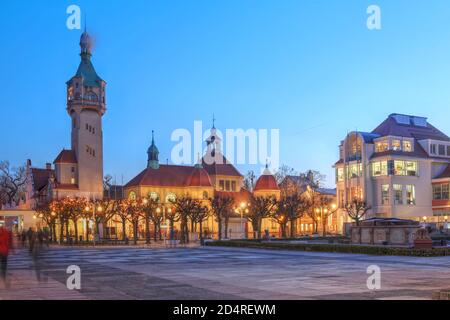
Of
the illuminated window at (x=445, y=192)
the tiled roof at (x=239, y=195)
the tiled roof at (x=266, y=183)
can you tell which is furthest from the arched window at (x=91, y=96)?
the illuminated window at (x=445, y=192)

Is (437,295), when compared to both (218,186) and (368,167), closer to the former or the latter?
(368,167)

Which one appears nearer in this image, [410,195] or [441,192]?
[410,195]

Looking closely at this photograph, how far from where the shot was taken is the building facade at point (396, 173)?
7488 cm

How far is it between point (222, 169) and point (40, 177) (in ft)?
112

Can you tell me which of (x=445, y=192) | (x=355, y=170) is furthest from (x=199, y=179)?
(x=445, y=192)

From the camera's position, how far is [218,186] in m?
108

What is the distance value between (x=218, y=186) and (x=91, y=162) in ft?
77.7

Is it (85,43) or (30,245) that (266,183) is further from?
(30,245)

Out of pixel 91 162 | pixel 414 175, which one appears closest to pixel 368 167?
pixel 414 175

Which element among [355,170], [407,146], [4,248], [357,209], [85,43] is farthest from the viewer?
[85,43]

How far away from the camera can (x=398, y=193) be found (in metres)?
74.9

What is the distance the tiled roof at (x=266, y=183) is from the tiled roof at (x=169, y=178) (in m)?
10.9

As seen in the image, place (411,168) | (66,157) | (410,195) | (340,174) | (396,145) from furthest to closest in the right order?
(66,157), (340,174), (411,168), (396,145), (410,195)

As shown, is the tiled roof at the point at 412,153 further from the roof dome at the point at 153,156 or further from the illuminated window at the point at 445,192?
the roof dome at the point at 153,156
